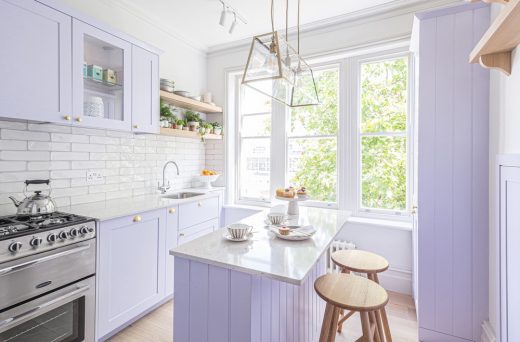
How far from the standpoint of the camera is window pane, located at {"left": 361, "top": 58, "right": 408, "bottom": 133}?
3.06 metres

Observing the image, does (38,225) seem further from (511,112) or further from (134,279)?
(511,112)

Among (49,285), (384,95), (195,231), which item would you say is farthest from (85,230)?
(384,95)

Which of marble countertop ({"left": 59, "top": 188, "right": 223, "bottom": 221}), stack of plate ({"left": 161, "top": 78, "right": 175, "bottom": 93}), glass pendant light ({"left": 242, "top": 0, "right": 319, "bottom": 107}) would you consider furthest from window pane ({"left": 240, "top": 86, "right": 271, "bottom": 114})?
glass pendant light ({"left": 242, "top": 0, "right": 319, "bottom": 107})

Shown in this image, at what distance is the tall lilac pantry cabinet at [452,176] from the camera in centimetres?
189

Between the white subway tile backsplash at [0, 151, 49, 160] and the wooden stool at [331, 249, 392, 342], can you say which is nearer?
the wooden stool at [331, 249, 392, 342]

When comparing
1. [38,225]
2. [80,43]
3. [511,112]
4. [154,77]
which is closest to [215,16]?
[154,77]

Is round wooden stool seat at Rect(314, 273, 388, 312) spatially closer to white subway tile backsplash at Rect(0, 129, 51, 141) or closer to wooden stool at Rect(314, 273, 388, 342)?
wooden stool at Rect(314, 273, 388, 342)

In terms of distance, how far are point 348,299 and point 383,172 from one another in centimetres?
208

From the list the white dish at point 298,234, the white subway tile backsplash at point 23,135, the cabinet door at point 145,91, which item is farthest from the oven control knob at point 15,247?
the white dish at point 298,234

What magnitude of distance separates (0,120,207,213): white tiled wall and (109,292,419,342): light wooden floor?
3.99 ft

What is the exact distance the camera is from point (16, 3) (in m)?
1.73

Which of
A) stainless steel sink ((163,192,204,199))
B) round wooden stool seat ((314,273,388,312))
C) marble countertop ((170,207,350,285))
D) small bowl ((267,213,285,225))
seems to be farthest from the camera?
stainless steel sink ((163,192,204,199))

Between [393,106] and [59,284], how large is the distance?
345cm

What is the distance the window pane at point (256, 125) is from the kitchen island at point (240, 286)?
8.07 feet
